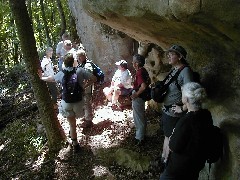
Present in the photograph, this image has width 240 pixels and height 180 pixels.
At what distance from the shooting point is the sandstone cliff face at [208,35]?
13.3ft

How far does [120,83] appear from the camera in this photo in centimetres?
1003

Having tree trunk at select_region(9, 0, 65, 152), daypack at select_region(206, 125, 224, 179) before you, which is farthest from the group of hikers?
tree trunk at select_region(9, 0, 65, 152)

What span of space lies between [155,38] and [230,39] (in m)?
2.34

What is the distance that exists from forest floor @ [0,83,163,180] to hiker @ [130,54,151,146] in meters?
0.38

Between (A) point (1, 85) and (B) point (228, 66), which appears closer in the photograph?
(B) point (228, 66)

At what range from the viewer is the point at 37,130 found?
11.0 metres

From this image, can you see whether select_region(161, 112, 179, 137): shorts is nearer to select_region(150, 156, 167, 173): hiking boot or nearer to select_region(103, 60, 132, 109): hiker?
select_region(150, 156, 167, 173): hiking boot

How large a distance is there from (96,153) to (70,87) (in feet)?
6.22

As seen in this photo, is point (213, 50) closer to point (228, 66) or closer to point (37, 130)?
point (228, 66)

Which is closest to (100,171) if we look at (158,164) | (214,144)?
(158,164)

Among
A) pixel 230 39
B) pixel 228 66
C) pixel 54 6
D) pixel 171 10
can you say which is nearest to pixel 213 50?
pixel 228 66

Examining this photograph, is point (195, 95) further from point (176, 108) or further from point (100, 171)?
point (100, 171)

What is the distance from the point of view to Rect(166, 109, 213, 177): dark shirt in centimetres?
430

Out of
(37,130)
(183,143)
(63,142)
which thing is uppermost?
(183,143)
